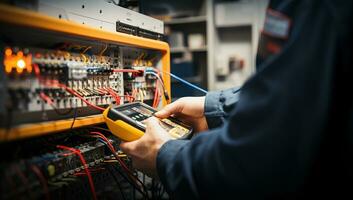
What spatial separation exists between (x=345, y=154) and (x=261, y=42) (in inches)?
10.8

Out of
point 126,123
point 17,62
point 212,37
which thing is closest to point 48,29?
point 17,62

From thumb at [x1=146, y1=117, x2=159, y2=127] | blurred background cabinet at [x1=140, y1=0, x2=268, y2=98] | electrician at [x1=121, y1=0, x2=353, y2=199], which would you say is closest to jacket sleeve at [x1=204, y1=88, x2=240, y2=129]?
thumb at [x1=146, y1=117, x2=159, y2=127]

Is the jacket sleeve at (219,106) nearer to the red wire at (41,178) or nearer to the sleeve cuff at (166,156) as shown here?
the sleeve cuff at (166,156)

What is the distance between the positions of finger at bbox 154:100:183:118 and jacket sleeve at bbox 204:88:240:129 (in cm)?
12

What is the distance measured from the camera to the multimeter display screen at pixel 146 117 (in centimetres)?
92

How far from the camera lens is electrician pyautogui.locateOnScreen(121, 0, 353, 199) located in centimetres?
53

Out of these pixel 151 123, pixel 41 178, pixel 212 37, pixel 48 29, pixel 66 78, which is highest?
pixel 212 37

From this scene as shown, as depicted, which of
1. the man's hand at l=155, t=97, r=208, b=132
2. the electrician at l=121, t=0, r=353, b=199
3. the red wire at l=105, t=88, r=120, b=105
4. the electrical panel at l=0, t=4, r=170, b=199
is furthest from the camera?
the man's hand at l=155, t=97, r=208, b=132

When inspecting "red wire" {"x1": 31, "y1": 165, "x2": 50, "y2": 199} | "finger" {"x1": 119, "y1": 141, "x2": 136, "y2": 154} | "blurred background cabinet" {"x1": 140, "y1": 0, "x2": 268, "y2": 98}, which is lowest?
"red wire" {"x1": 31, "y1": 165, "x2": 50, "y2": 199}

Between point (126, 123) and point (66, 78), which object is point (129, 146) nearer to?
point (126, 123)

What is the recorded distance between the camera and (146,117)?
97 centimetres

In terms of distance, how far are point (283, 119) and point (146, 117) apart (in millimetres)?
510

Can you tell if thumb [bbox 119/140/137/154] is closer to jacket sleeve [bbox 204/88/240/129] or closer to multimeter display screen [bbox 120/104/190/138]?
multimeter display screen [bbox 120/104/190/138]

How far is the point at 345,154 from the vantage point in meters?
0.59
